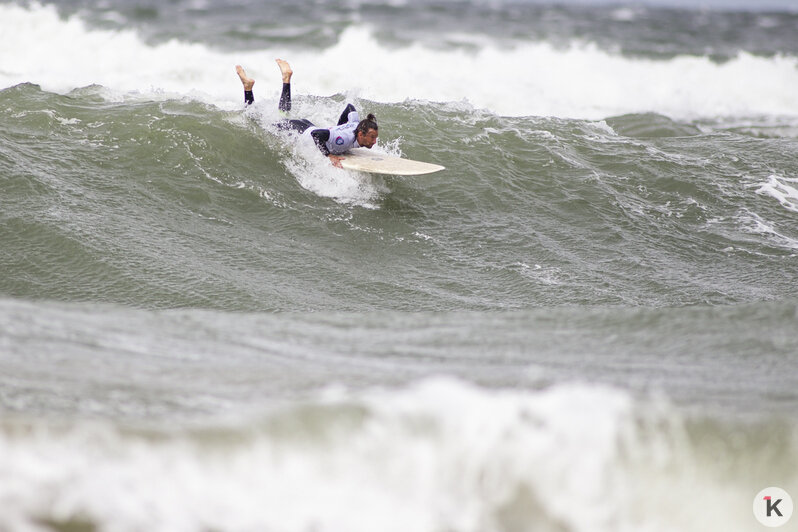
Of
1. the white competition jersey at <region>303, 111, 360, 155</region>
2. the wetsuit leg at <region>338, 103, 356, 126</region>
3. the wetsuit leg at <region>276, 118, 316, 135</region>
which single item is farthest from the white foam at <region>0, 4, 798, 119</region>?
the white competition jersey at <region>303, 111, 360, 155</region>

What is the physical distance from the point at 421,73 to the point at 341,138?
888 cm

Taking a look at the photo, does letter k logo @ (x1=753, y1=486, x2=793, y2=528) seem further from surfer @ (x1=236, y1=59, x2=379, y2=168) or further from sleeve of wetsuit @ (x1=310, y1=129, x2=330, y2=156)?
sleeve of wetsuit @ (x1=310, y1=129, x2=330, y2=156)

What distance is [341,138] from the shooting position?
9.29 m

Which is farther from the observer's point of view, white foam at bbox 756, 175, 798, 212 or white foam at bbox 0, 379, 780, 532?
white foam at bbox 756, 175, 798, 212

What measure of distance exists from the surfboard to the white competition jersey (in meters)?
0.11

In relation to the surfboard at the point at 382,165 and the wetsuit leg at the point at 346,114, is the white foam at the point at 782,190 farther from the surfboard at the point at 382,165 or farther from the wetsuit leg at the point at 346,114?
the wetsuit leg at the point at 346,114

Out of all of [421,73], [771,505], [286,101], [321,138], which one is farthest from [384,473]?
[421,73]

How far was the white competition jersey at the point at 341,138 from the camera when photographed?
929cm

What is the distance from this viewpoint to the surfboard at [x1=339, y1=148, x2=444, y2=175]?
358 inches

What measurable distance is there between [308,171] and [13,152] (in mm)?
3442

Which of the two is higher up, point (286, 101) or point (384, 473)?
point (286, 101)

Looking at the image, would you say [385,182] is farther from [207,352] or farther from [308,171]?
[207,352]

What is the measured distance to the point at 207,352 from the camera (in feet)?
13.7

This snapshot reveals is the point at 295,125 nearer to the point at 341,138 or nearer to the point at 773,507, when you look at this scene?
the point at 341,138
